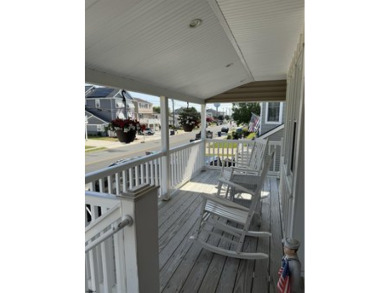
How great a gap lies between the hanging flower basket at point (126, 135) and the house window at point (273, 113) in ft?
19.2

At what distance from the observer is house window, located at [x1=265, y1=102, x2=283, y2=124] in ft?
24.5

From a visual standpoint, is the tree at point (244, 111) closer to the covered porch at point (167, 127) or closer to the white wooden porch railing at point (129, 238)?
the covered porch at point (167, 127)

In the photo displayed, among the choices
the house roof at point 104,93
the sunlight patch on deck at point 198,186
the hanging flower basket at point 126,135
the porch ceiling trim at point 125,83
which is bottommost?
the sunlight patch on deck at point 198,186

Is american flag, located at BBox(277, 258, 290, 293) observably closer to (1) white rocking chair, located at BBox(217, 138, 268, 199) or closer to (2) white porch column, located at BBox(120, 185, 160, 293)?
(2) white porch column, located at BBox(120, 185, 160, 293)

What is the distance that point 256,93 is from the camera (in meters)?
5.63

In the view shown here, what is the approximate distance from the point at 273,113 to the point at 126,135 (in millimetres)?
6284

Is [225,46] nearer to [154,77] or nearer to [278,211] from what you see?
[154,77]

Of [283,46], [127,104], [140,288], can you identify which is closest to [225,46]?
[283,46]

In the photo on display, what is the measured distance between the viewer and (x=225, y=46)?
2994 millimetres

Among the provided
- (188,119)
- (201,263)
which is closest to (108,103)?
(188,119)

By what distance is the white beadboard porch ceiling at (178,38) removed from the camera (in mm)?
1739

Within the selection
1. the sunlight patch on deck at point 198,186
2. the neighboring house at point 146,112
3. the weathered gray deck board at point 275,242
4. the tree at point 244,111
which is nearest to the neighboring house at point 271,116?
the sunlight patch on deck at point 198,186

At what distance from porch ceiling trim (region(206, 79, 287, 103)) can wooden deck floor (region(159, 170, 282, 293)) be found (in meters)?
3.12
